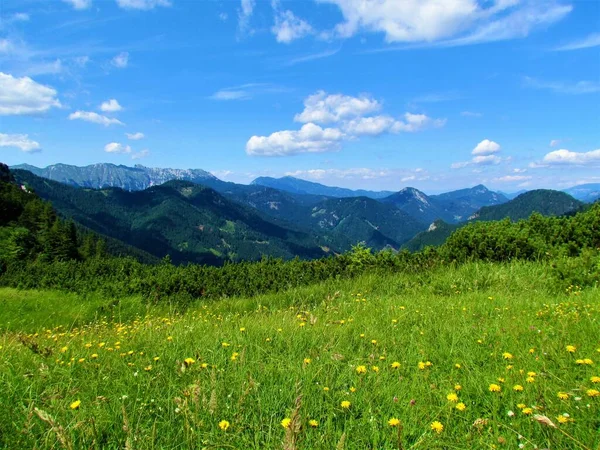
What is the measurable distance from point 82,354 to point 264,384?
2357 mm

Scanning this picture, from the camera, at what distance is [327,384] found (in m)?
3.40

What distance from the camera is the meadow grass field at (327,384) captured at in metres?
2.60

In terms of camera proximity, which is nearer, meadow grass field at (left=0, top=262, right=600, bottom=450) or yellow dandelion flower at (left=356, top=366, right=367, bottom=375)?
meadow grass field at (left=0, top=262, right=600, bottom=450)

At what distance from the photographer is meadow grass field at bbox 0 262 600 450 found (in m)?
2.60

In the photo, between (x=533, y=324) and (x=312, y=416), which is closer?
(x=312, y=416)

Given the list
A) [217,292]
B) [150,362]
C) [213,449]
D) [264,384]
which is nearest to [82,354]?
[150,362]

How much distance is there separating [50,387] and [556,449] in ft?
12.7

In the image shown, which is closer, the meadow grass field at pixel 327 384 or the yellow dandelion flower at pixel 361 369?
the meadow grass field at pixel 327 384

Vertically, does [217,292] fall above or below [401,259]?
below

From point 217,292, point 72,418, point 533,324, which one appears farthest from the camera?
point 217,292

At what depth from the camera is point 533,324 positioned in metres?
5.14

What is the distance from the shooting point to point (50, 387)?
324 centimetres

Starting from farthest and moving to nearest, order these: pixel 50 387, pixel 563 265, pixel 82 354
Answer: pixel 563 265
pixel 82 354
pixel 50 387

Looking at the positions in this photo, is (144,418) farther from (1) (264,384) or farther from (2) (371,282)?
(2) (371,282)
